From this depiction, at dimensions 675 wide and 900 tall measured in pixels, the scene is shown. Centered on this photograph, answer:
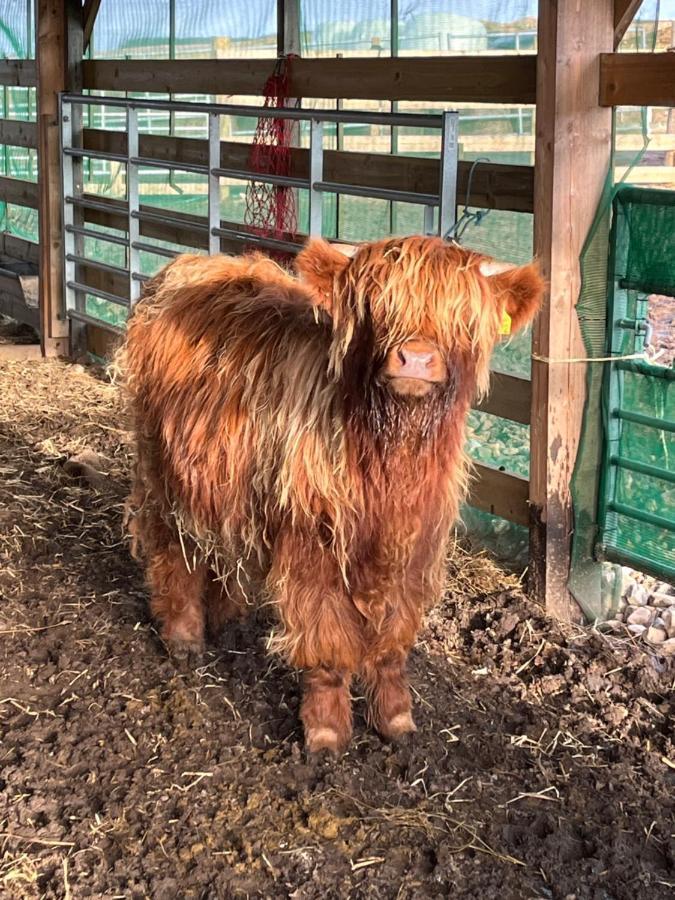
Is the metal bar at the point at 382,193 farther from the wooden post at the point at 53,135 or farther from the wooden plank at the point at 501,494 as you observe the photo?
the wooden post at the point at 53,135

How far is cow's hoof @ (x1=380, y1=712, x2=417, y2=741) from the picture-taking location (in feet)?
11.5

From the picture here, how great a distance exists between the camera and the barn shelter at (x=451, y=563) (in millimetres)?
3014

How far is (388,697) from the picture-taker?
352 cm

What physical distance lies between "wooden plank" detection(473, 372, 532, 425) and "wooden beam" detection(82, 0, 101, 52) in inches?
187

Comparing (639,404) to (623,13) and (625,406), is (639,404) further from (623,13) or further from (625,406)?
(623,13)

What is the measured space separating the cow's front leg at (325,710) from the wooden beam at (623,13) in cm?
241

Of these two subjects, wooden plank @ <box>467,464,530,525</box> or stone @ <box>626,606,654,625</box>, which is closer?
stone @ <box>626,606,654,625</box>

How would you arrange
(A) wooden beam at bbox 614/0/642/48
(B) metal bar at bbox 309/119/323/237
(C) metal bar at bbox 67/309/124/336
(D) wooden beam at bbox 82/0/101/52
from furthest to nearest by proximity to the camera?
(D) wooden beam at bbox 82/0/101/52 < (C) metal bar at bbox 67/309/124/336 < (B) metal bar at bbox 309/119/323/237 < (A) wooden beam at bbox 614/0/642/48

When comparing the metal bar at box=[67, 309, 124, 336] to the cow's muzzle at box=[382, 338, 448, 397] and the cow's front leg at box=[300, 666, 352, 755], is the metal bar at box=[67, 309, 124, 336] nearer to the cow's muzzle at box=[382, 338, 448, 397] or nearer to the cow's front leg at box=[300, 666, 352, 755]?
the cow's front leg at box=[300, 666, 352, 755]

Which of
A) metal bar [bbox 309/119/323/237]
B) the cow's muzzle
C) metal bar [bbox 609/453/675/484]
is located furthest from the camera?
metal bar [bbox 309/119/323/237]

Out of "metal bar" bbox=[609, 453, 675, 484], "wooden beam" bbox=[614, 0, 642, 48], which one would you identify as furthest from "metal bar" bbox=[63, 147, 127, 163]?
"metal bar" bbox=[609, 453, 675, 484]

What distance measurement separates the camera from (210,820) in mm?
3088

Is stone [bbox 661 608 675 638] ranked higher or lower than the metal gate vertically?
lower

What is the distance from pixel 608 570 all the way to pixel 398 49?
264 cm
